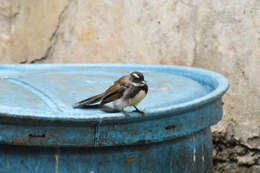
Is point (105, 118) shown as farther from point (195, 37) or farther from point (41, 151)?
point (195, 37)

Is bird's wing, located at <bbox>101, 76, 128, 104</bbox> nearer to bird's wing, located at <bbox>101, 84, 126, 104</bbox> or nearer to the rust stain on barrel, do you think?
bird's wing, located at <bbox>101, 84, 126, 104</bbox>

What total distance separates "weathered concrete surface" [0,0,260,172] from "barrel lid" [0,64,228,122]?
1.38ft

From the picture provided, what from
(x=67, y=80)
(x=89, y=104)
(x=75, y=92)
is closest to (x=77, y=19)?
(x=67, y=80)

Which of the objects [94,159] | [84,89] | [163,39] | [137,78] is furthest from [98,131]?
[163,39]

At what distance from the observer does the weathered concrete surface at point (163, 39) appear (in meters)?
2.86

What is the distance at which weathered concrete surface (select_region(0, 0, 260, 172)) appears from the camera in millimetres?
2863

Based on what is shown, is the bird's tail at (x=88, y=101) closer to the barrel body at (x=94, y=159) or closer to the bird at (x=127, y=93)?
the bird at (x=127, y=93)

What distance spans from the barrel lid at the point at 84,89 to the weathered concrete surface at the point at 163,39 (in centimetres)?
42

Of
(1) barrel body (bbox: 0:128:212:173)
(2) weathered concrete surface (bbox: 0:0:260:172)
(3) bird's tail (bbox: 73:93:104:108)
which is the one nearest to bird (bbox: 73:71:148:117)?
(3) bird's tail (bbox: 73:93:104:108)

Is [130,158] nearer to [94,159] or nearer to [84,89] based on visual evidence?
[94,159]

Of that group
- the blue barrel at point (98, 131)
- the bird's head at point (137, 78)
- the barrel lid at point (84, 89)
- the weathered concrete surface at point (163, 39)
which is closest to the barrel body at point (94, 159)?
the blue barrel at point (98, 131)

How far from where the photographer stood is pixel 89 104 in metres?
1.80

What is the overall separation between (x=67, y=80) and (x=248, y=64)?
4.27ft

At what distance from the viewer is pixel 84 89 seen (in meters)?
2.10
